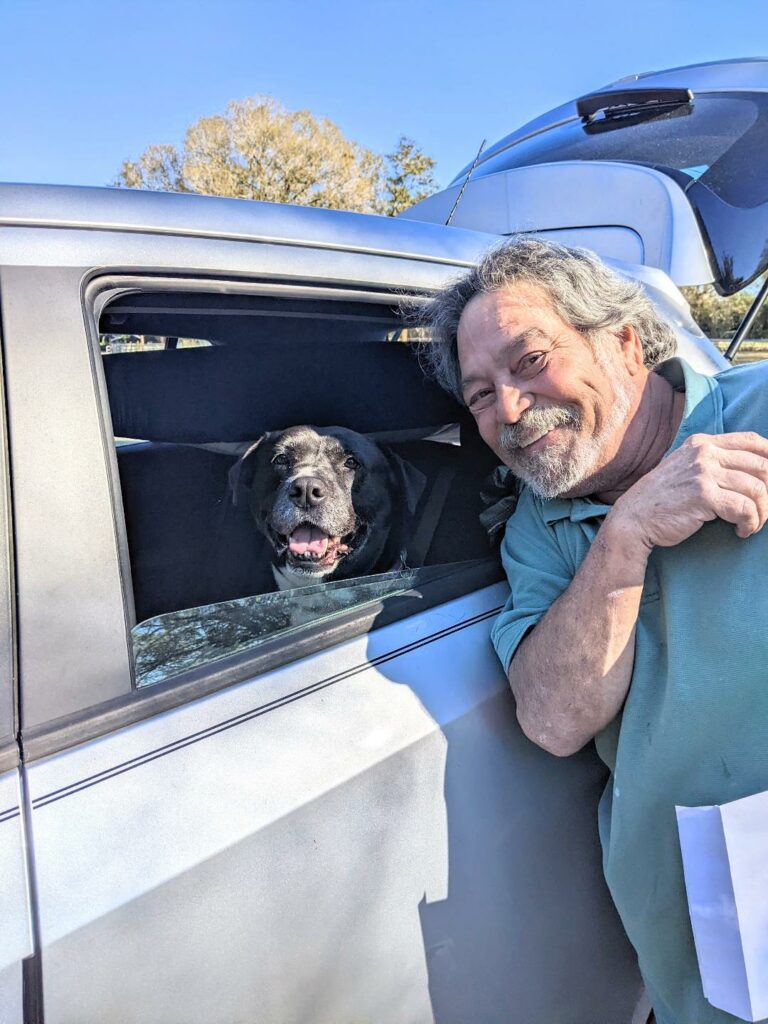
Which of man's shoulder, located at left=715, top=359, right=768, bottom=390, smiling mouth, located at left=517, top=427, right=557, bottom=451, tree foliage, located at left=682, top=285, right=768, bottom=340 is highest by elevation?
tree foliage, located at left=682, top=285, right=768, bottom=340

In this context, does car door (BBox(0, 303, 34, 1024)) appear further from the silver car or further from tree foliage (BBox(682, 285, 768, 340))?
tree foliage (BBox(682, 285, 768, 340))

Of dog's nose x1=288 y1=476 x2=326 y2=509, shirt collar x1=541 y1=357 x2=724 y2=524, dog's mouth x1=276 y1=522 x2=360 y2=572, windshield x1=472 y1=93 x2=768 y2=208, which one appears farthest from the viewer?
windshield x1=472 y1=93 x2=768 y2=208

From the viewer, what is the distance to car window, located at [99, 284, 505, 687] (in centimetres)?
155

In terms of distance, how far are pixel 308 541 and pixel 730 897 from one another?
1336 mm

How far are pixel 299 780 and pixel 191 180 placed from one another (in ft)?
106

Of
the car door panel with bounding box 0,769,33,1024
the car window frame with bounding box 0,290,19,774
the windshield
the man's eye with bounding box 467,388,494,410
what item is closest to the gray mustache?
the man's eye with bounding box 467,388,494,410

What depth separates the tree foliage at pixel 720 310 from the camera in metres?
2.85

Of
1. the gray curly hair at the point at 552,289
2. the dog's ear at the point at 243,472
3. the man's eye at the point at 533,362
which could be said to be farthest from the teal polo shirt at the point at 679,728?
the dog's ear at the point at 243,472

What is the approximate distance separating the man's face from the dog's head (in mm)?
544

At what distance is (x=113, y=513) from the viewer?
1155 millimetres

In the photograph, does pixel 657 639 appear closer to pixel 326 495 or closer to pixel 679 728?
pixel 679 728

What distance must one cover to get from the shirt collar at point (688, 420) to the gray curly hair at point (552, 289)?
216 millimetres

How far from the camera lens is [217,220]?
136 centimetres

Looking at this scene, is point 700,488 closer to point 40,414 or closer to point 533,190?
point 40,414
